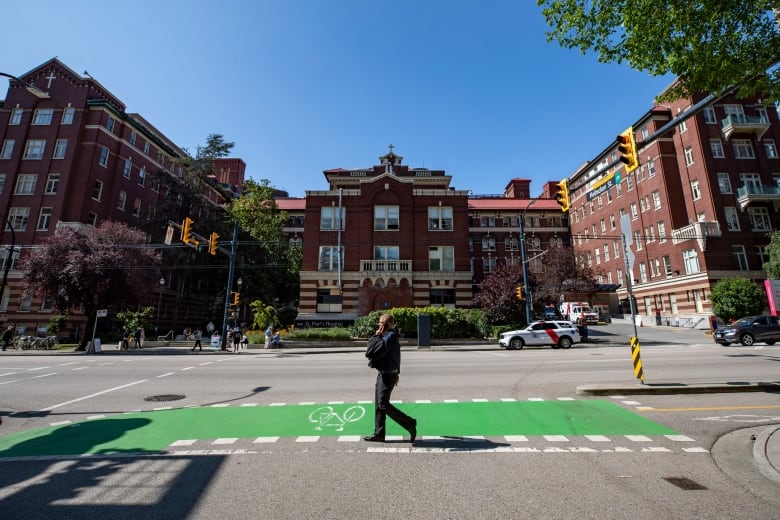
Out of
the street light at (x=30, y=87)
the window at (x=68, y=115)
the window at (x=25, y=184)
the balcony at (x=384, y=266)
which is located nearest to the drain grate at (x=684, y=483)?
the street light at (x=30, y=87)

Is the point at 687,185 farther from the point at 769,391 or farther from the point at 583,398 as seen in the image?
the point at 583,398

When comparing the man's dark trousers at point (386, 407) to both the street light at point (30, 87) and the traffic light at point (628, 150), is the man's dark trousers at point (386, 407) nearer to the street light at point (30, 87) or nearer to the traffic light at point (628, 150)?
the traffic light at point (628, 150)

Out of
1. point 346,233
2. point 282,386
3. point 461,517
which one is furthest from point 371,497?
point 346,233

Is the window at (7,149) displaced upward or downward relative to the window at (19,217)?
upward

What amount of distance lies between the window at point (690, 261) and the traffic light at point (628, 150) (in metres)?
38.2

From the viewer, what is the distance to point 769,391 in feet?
30.2

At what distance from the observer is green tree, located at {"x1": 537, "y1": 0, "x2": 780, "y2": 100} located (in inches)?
361

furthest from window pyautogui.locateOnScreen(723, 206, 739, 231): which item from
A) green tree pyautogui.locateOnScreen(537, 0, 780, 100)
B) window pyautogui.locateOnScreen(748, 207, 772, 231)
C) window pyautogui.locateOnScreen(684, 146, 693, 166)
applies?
green tree pyautogui.locateOnScreen(537, 0, 780, 100)

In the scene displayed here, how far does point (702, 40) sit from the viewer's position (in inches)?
385

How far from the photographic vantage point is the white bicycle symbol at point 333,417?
676 cm

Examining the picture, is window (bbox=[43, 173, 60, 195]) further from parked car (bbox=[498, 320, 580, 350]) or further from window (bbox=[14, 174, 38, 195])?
parked car (bbox=[498, 320, 580, 350])

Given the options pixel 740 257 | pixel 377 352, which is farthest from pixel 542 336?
pixel 740 257

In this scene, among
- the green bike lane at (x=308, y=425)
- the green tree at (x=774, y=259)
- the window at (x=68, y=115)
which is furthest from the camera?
the window at (x=68, y=115)

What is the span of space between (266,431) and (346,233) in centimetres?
3136
